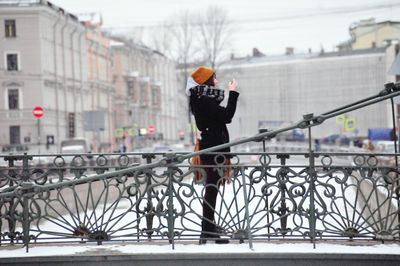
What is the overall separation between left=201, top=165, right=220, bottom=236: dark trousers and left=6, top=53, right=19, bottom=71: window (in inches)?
2122

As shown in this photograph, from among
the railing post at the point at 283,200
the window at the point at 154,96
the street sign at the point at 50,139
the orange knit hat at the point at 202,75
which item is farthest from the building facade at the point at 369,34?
the railing post at the point at 283,200

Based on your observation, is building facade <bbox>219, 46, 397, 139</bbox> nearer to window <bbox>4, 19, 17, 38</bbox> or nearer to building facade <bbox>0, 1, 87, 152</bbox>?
building facade <bbox>0, 1, 87, 152</bbox>

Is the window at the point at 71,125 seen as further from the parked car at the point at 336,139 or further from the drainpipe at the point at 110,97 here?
the parked car at the point at 336,139

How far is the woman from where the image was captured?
7.43 metres

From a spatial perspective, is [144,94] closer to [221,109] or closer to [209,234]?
[221,109]

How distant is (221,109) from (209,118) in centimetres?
17

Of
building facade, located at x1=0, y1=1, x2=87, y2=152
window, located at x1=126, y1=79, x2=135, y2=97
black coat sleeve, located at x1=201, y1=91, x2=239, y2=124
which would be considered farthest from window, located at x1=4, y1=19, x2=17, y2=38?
black coat sleeve, located at x1=201, y1=91, x2=239, y2=124

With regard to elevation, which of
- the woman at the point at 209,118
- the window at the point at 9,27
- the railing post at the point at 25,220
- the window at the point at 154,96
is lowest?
the railing post at the point at 25,220

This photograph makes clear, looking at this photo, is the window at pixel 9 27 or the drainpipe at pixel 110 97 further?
the drainpipe at pixel 110 97

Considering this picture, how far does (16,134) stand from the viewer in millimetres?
58562

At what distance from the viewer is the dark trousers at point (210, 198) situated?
24.2 feet

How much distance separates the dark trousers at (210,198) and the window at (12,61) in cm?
5389

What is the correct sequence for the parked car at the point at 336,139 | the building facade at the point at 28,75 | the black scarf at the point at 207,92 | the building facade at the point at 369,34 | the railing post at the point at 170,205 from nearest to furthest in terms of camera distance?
the railing post at the point at 170,205, the black scarf at the point at 207,92, the building facade at the point at 28,75, the parked car at the point at 336,139, the building facade at the point at 369,34

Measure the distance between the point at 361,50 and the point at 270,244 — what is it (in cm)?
10314
